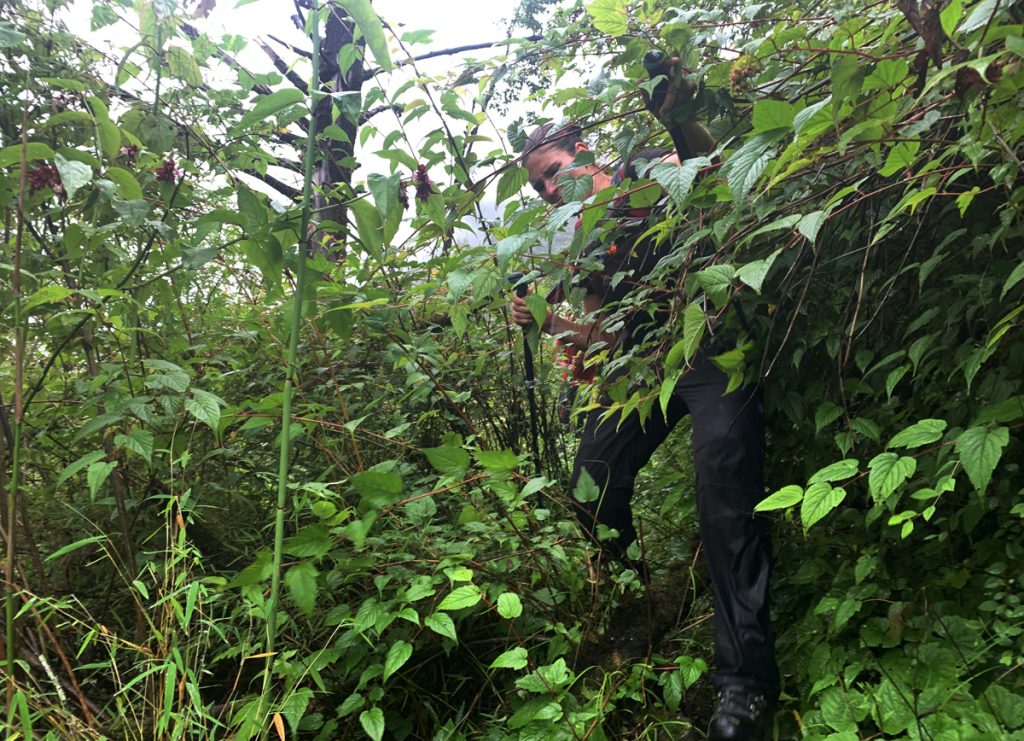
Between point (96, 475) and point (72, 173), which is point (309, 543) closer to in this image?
point (96, 475)

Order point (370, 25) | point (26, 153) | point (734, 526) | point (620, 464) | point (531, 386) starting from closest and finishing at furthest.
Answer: point (370, 25) → point (26, 153) → point (734, 526) → point (620, 464) → point (531, 386)

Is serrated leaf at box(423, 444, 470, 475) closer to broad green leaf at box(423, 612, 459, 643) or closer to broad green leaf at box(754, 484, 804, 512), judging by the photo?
broad green leaf at box(423, 612, 459, 643)

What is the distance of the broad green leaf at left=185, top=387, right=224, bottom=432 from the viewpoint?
125 centimetres

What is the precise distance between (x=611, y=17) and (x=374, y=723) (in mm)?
1567

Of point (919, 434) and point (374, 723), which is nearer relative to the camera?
point (919, 434)

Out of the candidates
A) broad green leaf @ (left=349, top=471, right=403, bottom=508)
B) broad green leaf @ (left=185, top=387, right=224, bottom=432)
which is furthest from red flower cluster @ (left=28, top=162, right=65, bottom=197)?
broad green leaf @ (left=349, top=471, right=403, bottom=508)

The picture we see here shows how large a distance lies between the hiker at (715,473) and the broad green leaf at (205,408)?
2.92 ft

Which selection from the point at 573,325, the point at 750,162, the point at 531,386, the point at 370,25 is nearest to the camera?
the point at 750,162

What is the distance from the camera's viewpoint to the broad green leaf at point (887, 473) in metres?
1.05

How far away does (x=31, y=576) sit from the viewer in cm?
168

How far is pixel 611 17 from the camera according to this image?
4.32 feet

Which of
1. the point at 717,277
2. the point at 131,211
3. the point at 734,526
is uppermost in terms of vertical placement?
the point at 131,211

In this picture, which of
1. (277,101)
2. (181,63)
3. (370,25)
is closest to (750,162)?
(370,25)

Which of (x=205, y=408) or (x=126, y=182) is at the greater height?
(x=126, y=182)
